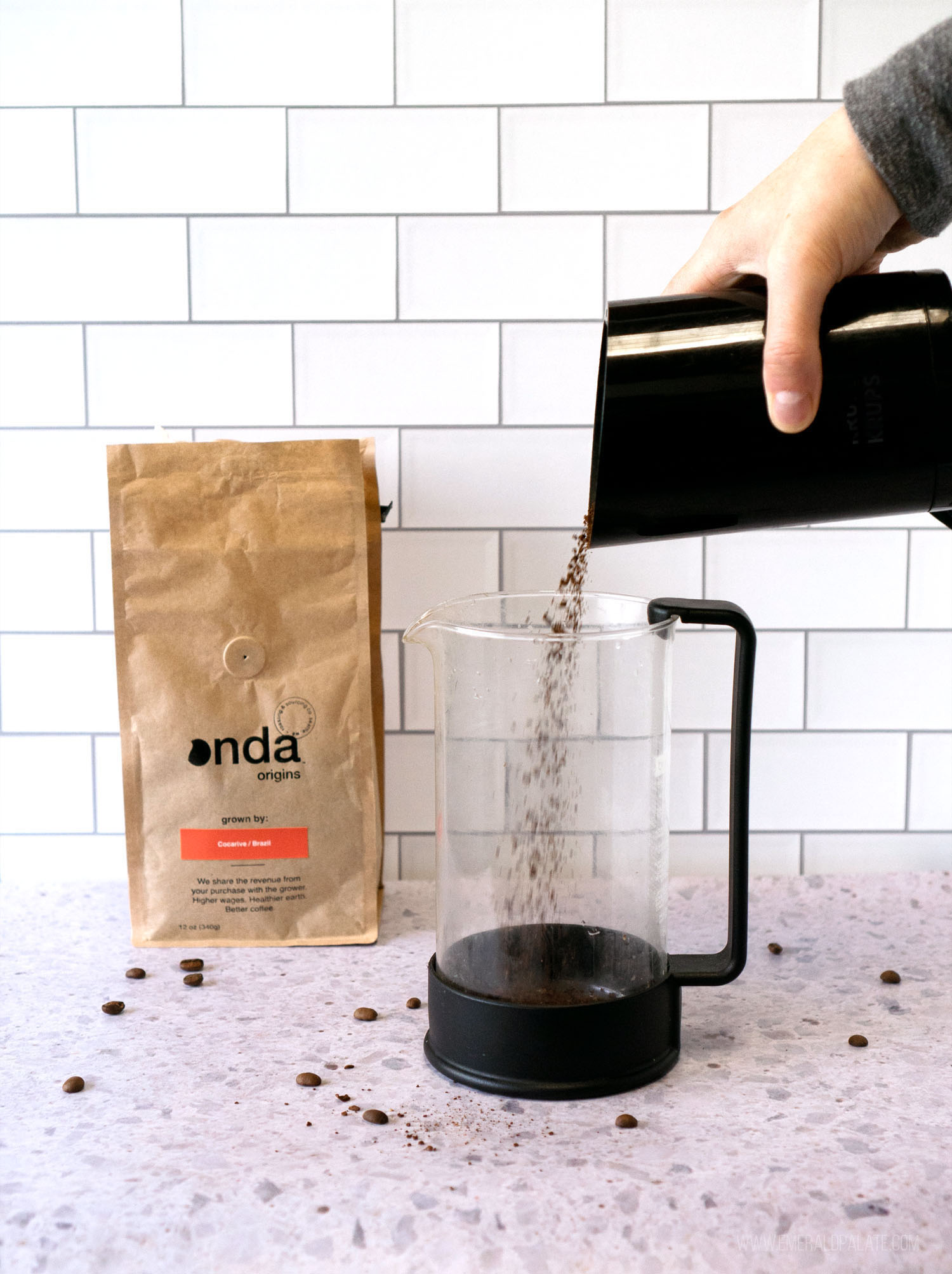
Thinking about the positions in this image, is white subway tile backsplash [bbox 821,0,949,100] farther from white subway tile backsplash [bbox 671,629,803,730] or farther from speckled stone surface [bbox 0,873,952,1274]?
speckled stone surface [bbox 0,873,952,1274]

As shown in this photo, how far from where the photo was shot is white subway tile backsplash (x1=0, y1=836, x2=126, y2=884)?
1029mm

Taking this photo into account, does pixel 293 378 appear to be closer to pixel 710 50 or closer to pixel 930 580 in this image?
pixel 710 50

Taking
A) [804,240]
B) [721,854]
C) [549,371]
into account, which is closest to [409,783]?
[721,854]

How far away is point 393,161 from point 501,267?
0.13 m

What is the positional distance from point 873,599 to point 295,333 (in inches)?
23.4

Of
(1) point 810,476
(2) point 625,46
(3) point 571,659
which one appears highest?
(2) point 625,46

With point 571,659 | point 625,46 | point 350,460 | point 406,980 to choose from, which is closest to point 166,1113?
point 406,980

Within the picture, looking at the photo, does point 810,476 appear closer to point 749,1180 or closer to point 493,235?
point 749,1180

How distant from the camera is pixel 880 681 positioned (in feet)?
3.32

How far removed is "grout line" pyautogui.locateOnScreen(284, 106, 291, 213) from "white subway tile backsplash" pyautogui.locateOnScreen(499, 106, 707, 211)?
0.63 feet

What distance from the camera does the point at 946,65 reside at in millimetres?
577

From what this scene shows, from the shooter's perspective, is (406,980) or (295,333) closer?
(406,980)

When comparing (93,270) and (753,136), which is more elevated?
(753,136)

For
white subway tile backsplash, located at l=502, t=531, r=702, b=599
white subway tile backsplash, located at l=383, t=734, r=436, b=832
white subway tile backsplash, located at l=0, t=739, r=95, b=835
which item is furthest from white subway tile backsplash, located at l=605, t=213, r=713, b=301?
white subway tile backsplash, located at l=0, t=739, r=95, b=835
